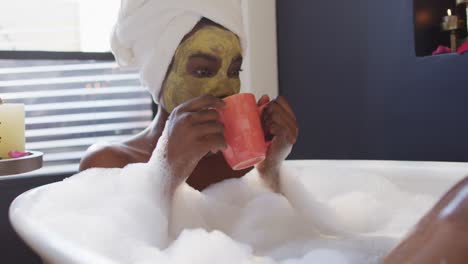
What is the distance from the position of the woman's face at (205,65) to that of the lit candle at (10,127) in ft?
1.18

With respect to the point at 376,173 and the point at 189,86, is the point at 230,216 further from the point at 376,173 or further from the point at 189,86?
the point at 376,173

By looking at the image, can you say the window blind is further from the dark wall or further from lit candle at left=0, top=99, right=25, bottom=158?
the dark wall

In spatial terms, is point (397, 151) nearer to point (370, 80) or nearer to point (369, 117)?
point (369, 117)

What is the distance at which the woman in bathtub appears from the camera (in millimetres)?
886

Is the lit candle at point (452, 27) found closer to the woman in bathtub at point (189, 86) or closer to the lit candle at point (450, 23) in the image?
the lit candle at point (450, 23)

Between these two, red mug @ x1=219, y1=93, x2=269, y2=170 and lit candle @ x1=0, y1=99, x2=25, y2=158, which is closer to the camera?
red mug @ x1=219, y1=93, x2=269, y2=170

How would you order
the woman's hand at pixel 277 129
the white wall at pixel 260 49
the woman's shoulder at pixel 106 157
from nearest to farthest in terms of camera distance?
1. the woman's hand at pixel 277 129
2. the woman's shoulder at pixel 106 157
3. the white wall at pixel 260 49

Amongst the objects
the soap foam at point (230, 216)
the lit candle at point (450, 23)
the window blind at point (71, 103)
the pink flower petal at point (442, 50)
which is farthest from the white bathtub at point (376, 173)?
the window blind at point (71, 103)

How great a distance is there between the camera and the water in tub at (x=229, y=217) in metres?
0.78

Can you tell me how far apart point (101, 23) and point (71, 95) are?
0.31 meters

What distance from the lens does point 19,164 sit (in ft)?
3.35

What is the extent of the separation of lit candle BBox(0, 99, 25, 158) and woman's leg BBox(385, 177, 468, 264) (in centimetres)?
91

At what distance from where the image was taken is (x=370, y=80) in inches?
63.6

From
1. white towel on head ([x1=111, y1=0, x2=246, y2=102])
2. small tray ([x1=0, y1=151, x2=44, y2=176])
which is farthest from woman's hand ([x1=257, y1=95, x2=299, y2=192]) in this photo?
small tray ([x1=0, y1=151, x2=44, y2=176])
